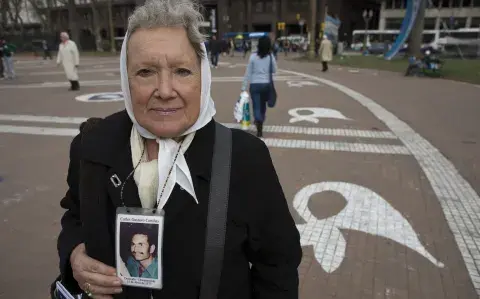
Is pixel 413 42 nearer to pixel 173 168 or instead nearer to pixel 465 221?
pixel 465 221

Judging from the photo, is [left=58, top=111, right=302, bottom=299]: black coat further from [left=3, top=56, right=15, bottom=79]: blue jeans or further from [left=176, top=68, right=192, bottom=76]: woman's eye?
[left=3, top=56, right=15, bottom=79]: blue jeans

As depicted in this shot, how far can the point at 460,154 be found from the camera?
6148mm

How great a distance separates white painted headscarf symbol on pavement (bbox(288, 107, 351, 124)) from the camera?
8469 millimetres

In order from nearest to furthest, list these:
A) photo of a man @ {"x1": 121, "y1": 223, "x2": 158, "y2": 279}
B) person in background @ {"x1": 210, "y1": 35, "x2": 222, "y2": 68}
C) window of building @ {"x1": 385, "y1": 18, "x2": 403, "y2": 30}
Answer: photo of a man @ {"x1": 121, "y1": 223, "x2": 158, "y2": 279} → person in background @ {"x1": 210, "y1": 35, "x2": 222, "y2": 68} → window of building @ {"x1": 385, "y1": 18, "x2": 403, "y2": 30}

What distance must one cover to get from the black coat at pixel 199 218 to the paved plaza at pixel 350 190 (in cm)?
174

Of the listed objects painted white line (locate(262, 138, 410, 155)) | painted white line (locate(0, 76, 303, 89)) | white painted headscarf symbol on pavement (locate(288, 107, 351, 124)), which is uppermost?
painted white line (locate(0, 76, 303, 89))

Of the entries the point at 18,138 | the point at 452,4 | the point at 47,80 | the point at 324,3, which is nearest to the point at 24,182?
the point at 18,138

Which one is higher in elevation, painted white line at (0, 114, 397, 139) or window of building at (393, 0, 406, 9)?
window of building at (393, 0, 406, 9)

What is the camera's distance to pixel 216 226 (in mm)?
1204

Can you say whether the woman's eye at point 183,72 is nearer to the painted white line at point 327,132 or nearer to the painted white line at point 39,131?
the painted white line at point 327,132

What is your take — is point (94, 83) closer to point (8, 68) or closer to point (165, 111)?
point (8, 68)

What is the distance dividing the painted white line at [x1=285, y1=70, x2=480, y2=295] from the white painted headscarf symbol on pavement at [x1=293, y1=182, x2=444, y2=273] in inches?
14.9

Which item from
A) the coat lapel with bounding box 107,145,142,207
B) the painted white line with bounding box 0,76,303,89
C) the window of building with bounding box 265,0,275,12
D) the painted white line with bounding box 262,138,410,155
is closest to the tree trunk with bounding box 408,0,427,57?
the painted white line with bounding box 0,76,303,89

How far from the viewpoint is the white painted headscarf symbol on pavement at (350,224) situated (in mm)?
3395
